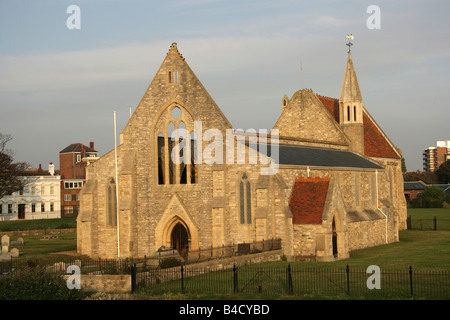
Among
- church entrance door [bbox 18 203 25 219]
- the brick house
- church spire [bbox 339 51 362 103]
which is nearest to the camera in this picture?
church spire [bbox 339 51 362 103]

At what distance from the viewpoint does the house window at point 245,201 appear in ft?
128

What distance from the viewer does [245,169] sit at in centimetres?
3925

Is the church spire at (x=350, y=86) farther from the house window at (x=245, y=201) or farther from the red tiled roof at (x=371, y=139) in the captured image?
the house window at (x=245, y=201)

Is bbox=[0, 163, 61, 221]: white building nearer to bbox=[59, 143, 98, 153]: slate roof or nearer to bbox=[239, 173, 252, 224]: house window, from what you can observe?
bbox=[59, 143, 98, 153]: slate roof

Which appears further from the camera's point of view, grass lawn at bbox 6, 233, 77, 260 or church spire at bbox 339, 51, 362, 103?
church spire at bbox 339, 51, 362, 103

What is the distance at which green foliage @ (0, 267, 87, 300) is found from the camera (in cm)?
2488

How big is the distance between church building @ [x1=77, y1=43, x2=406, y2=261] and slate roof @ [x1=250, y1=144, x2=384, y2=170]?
290 mm

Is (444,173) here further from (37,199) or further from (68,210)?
(37,199)

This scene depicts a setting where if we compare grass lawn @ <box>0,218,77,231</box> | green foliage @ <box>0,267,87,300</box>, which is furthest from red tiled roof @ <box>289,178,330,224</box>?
grass lawn @ <box>0,218,77,231</box>

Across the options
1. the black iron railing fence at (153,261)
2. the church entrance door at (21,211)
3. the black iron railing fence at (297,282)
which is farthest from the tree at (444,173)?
the black iron railing fence at (297,282)

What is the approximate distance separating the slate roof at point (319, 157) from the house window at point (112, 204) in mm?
10008

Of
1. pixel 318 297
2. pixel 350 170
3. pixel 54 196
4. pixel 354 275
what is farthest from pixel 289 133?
pixel 54 196

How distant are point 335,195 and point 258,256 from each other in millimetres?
7477
